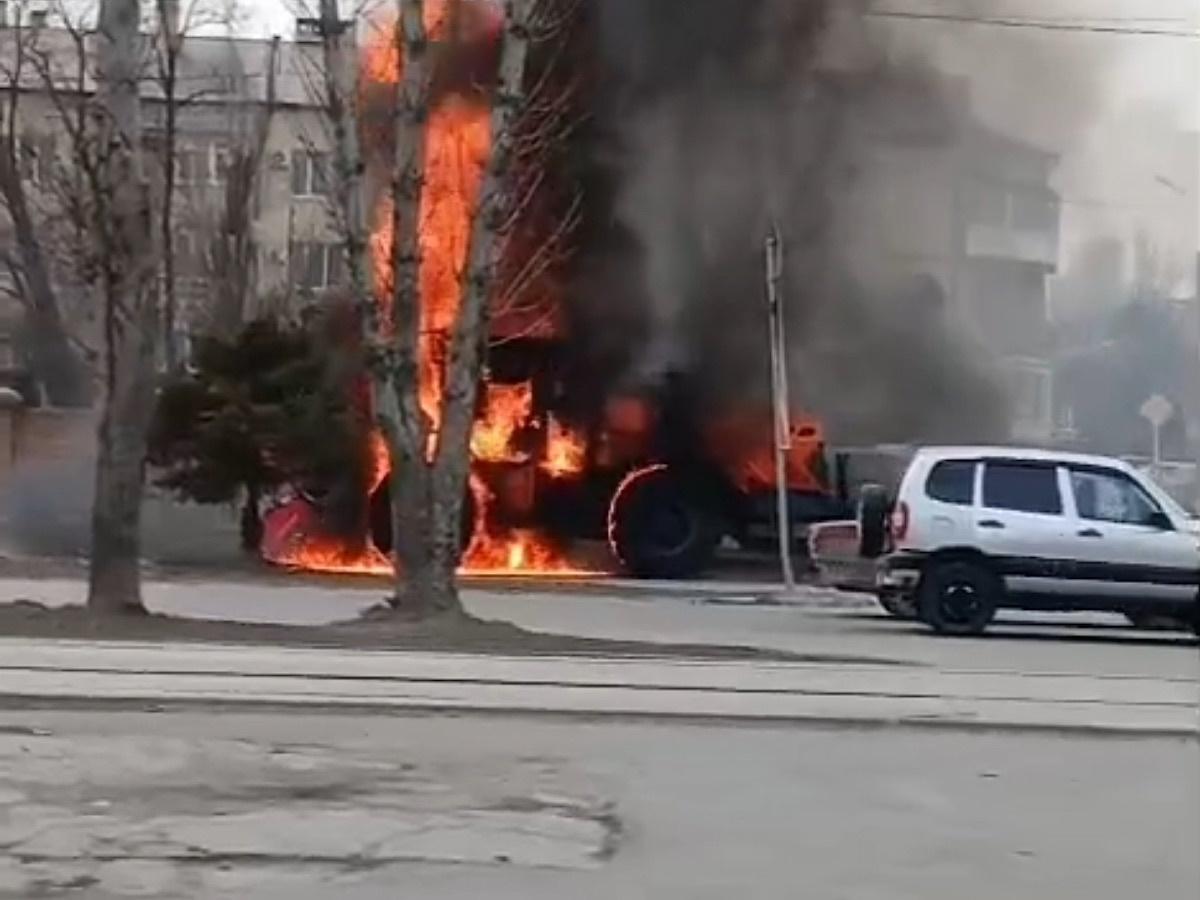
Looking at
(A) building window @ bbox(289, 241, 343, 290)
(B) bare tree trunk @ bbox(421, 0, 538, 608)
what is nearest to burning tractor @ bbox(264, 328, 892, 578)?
(A) building window @ bbox(289, 241, 343, 290)

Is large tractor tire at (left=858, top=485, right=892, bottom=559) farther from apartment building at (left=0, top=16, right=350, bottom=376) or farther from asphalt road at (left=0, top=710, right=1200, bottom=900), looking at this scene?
asphalt road at (left=0, top=710, right=1200, bottom=900)

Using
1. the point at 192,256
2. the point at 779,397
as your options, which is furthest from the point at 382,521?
the point at 192,256

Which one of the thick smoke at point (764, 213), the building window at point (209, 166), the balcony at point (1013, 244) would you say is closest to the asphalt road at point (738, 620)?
the thick smoke at point (764, 213)

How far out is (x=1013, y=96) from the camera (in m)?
29.6

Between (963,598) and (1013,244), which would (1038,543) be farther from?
(1013,244)

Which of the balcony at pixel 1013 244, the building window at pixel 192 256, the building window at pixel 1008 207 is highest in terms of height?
the building window at pixel 192 256

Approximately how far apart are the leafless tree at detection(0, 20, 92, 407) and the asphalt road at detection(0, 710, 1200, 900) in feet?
53.0

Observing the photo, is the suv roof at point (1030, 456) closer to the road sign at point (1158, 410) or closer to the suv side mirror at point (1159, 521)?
the suv side mirror at point (1159, 521)

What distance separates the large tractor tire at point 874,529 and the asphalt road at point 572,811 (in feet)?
29.4

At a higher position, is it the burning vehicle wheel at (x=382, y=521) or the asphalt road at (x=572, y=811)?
the burning vehicle wheel at (x=382, y=521)

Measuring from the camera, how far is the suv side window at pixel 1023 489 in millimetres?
18125

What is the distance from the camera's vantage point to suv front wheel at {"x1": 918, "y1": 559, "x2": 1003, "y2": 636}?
58.9 ft

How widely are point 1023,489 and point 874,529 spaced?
168cm

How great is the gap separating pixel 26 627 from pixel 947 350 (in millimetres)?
15957
